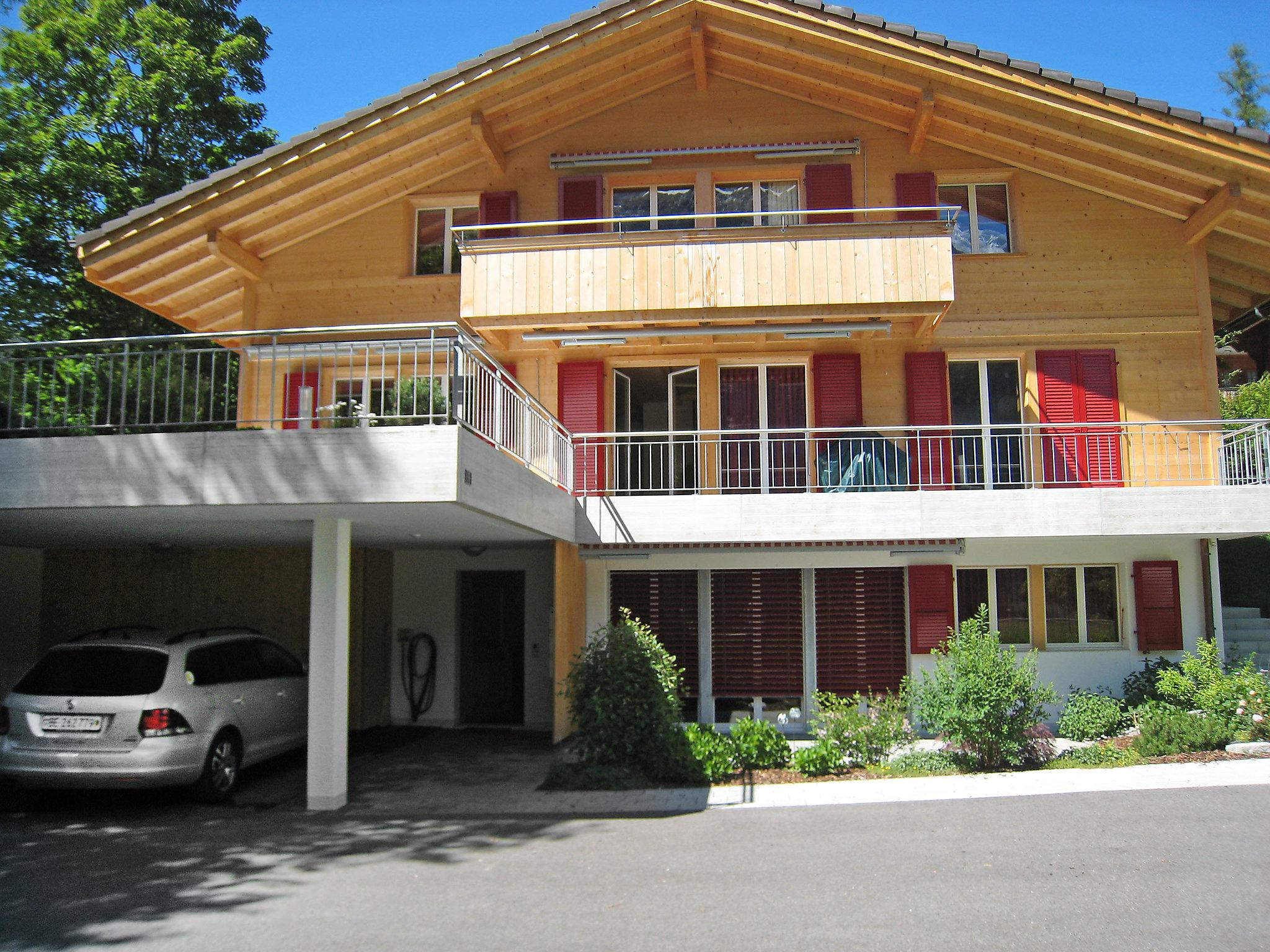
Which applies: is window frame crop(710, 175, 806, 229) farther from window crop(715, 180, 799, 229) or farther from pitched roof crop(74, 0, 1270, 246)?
pitched roof crop(74, 0, 1270, 246)

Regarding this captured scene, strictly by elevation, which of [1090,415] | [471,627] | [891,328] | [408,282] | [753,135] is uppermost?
[753,135]

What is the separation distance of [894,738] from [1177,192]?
9.39 metres

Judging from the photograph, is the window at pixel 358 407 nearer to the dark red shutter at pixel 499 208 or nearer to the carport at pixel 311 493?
the carport at pixel 311 493

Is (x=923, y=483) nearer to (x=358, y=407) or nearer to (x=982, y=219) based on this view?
(x=982, y=219)

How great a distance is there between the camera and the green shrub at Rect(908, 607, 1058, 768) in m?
10.7

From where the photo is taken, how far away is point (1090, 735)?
1256 centimetres

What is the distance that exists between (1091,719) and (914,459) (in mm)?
4333

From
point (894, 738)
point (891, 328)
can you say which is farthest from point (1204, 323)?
point (894, 738)

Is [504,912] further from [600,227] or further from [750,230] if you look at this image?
[600,227]

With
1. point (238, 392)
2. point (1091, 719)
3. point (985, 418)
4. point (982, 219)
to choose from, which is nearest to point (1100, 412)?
point (985, 418)

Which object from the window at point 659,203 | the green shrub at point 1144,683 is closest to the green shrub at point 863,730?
the green shrub at point 1144,683

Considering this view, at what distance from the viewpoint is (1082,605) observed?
14.2 m

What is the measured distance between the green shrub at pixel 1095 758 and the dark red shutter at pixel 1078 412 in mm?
4314

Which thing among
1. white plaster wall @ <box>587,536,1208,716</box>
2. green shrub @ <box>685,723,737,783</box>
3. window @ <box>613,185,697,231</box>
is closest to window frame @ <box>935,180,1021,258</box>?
window @ <box>613,185,697,231</box>
